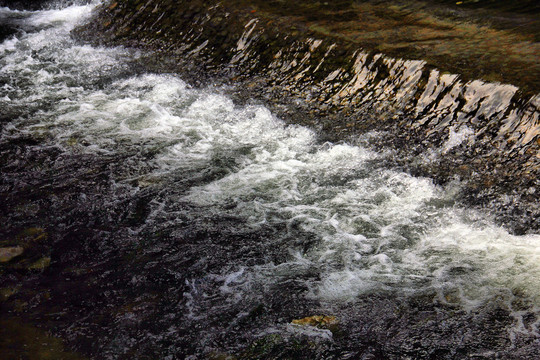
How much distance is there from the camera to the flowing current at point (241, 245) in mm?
3383

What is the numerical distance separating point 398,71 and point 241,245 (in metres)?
2.99

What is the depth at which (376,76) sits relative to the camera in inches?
234

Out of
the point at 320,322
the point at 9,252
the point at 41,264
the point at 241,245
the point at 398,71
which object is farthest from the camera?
the point at 398,71

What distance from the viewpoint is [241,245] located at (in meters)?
4.28

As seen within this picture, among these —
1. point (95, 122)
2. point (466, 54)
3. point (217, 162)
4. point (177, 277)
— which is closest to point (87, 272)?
point (177, 277)

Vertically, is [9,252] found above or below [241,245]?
above

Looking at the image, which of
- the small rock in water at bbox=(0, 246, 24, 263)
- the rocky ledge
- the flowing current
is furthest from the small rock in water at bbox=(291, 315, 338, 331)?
the small rock in water at bbox=(0, 246, 24, 263)

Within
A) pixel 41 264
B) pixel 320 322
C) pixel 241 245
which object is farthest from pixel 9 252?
pixel 320 322

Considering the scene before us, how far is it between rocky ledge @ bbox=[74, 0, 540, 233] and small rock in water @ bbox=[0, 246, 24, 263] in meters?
3.45

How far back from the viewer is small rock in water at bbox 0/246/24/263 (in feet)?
13.3

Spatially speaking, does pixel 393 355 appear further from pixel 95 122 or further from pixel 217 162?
pixel 95 122

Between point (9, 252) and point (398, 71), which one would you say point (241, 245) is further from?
point (398, 71)

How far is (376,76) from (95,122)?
367 cm

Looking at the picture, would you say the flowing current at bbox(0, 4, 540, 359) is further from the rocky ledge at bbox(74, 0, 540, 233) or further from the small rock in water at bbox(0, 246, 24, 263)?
the rocky ledge at bbox(74, 0, 540, 233)
